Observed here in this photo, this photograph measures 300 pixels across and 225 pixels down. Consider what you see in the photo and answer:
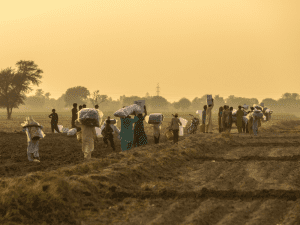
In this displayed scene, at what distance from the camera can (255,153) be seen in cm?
1195

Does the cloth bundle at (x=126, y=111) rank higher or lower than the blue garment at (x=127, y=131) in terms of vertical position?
higher

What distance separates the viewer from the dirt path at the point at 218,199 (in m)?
5.18

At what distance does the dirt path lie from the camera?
17.0ft

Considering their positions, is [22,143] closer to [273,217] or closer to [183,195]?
[183,195]

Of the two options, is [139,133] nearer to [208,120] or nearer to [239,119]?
[208,120]

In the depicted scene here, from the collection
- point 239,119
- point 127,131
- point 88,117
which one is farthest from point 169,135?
point 239,119

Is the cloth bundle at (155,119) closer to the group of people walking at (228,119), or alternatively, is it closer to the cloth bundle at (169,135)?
the cloth bundle at (169,135)

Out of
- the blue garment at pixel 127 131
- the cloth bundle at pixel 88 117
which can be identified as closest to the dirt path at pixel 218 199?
the cloth bundle at pixel 88 117

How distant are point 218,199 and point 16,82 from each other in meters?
48.0

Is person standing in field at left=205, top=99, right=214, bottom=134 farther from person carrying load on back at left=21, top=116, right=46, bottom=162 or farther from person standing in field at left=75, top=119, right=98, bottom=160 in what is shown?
person carrying load on back at left=21, top=116, right=46, bottom=162

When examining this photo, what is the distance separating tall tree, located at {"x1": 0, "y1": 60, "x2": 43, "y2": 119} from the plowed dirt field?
43017 millimetres

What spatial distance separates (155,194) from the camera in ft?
21.5

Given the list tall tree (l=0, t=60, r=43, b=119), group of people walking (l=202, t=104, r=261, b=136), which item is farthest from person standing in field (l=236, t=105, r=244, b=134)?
tall tree (l=0, t=60, r=43, b=119)

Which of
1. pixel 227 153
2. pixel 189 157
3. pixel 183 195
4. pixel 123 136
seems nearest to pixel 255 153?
pixel 227 153
